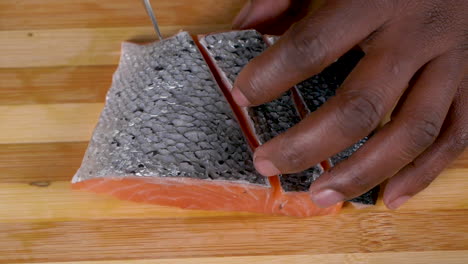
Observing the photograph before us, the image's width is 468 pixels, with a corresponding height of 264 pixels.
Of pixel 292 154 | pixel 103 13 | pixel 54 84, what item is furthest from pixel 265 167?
pixel 103 13

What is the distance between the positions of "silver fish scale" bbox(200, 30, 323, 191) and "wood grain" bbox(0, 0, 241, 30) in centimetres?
43

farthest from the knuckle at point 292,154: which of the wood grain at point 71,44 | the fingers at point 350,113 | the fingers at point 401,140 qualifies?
the wood grain at point 71,44

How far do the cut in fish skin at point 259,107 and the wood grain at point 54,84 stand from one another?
44 centimetres

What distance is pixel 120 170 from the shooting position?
5.16 ft

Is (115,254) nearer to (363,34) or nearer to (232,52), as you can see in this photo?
(232,52)

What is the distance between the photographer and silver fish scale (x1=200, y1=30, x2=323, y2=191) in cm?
161

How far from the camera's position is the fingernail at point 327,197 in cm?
143

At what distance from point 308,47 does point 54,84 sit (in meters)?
1.07

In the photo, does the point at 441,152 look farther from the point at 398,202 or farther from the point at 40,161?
the point at 40,161

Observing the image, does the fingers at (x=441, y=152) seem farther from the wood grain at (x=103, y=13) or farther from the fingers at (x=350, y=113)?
the wood grain at (x=103, y=13)

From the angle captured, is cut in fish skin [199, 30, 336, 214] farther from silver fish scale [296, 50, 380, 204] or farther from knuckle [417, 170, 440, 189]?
knuckle [417, 170, 440, 189]

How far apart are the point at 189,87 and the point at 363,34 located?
55cm

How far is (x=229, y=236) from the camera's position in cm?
165

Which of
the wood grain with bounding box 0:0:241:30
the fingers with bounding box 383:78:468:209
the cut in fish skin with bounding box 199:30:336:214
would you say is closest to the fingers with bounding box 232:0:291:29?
the cut in fish skin with bounding box 199:30:336:214
